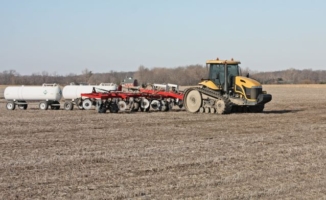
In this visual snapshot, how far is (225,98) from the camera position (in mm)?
25906

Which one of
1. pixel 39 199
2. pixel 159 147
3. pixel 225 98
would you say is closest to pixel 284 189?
pixel 39 199

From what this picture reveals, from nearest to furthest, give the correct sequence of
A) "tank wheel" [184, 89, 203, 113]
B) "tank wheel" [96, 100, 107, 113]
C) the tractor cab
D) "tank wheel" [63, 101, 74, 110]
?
the tractor cab < "tank wheel" [184, 89, 203, 113] < "tank wheel" [96, 100, 107, 113] < "tank wheel" [63, 101, 74, 110]

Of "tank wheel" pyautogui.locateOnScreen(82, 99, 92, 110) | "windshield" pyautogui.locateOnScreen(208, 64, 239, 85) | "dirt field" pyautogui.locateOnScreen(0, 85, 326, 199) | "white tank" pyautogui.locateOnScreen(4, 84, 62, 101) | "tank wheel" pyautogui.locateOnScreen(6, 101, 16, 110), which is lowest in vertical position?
"dirt field" pyautogui.locateOnScreen(0, 85, 326, 199)

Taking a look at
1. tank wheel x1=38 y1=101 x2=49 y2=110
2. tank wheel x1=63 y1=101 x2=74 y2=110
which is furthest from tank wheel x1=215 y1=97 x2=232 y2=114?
tank wheel x1=38 y1=101 x2=49 y2=110

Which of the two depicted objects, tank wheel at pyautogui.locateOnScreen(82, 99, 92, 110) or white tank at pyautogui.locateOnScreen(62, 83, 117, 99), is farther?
white tank at pyautogui.locateOnScreen(62, 83, 117, 99)

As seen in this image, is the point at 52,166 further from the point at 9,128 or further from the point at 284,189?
the point at 9,128

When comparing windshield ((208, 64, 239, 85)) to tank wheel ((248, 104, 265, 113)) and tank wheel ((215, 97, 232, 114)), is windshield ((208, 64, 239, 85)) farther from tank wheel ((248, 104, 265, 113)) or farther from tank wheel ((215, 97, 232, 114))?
tank wheel ((248, 104, 265, 113))

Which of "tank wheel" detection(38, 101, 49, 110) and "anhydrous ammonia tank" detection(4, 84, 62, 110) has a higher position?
"anhydrous ammonia tank" detection(4, 84, 62, 110)

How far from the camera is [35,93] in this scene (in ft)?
107

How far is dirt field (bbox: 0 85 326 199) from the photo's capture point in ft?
29.9

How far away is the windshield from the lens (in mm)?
26531

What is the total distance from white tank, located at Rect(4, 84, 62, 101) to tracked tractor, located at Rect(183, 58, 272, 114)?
871 centimetres

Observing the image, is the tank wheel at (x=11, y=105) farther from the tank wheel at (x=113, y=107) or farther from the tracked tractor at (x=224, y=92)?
the tracked tractor at (x=224, y=92)

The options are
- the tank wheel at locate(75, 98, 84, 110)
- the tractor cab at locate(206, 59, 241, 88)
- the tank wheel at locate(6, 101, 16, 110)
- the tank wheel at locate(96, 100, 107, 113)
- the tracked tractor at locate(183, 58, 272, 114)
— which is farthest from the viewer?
the tank wheel at locate(6, 101, 16, 110)
